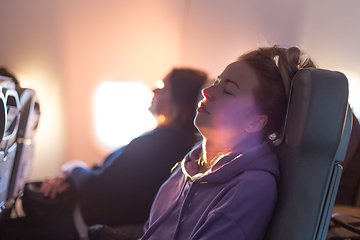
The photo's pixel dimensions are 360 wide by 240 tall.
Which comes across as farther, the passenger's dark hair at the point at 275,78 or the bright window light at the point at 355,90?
the bright window light at the point at 355,90

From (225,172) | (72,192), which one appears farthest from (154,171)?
(225,172)

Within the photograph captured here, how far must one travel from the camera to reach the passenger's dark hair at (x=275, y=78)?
0.85m

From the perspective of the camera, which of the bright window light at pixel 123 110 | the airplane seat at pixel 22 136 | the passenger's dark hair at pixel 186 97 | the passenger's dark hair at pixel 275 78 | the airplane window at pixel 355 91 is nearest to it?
the passenger's dark hair at pixel 275 78

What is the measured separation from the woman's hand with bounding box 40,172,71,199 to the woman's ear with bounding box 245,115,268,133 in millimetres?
1145

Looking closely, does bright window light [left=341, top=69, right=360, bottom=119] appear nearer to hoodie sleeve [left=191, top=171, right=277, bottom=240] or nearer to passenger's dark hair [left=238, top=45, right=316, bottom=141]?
passenger's dark hair [left=238, top=45, right=316, bottom=141]

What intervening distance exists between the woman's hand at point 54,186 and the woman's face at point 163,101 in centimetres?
65

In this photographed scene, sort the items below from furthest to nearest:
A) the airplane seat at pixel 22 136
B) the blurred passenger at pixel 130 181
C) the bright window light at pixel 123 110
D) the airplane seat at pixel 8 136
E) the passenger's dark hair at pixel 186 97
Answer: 1. the bright window light at pixel 123 110
2. the passenger's dark hair at pixel 186 97
3. the blurred passenger at pixel 130 181
4. the airplane seat at pixel 22 136
5. the airplane seat at pixel 8 136

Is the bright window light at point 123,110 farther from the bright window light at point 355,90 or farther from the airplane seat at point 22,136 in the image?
the bright window light at point 355,90

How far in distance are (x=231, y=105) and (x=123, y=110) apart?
1768 millimetres

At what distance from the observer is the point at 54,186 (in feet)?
5.21

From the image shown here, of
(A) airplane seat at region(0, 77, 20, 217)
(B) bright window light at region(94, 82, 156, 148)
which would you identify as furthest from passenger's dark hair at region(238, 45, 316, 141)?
(B) bright window light at region(94, 82, 156, 148)

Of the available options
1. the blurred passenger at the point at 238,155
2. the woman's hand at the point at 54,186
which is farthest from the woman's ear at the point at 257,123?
the woman's hand at the point at 54,186

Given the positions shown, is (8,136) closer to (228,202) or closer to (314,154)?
(228,202)

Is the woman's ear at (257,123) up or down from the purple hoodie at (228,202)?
up
